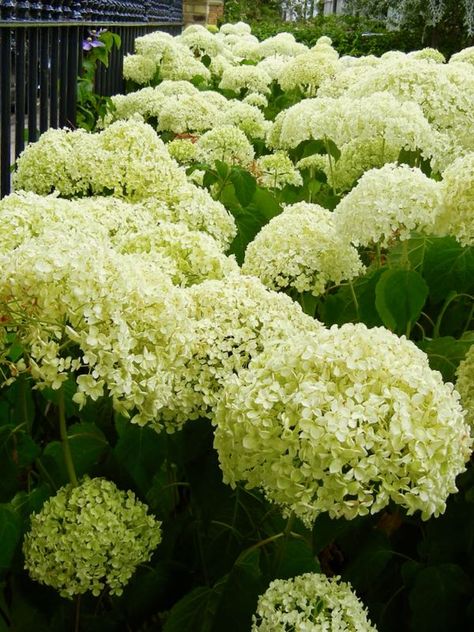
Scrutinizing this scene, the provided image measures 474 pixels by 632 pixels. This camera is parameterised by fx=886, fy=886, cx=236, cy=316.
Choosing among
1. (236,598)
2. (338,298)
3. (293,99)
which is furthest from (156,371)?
(293,99)

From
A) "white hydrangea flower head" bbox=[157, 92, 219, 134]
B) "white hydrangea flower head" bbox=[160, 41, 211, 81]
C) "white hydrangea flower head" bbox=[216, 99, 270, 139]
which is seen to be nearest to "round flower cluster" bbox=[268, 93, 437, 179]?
"white hydrangea flower head" bbox=[216, 99, 270, 139]

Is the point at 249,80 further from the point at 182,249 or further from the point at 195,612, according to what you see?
the point at 195,612

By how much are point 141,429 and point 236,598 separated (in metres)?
0.37

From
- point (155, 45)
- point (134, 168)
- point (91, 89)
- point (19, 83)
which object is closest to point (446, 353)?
point (134, 168)

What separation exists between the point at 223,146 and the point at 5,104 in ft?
3.96

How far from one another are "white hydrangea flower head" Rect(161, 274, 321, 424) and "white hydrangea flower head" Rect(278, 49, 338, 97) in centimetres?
409

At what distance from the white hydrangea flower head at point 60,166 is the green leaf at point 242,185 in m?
0.55

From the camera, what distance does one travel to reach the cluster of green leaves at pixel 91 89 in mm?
6535

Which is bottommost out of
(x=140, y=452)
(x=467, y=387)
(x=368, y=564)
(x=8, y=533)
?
(x=368, y=564)

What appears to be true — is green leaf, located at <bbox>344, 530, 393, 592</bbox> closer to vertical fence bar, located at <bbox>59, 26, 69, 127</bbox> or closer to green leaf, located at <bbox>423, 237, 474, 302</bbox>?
green leaf, located at <bbox>423, 237, 474, 302</bbox>

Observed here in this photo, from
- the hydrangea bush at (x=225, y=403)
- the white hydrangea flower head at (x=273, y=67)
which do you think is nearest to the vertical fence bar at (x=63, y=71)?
the white hydrangea flower head at (x=273, y=67)

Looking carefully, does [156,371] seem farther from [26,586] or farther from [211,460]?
[26,586]

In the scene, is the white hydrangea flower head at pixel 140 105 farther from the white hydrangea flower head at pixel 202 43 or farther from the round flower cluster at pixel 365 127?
the white hydrangea flower head at pixel 202 43

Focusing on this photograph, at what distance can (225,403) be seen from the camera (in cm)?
145
